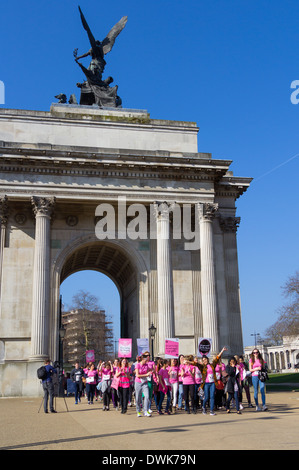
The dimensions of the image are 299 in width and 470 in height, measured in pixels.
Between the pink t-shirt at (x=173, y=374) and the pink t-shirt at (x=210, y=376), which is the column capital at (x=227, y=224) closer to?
the pink t-shirt at (x=173, y=374)

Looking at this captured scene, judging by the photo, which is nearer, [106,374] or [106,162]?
[106,374]

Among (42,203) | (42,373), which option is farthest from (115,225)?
(42,373)

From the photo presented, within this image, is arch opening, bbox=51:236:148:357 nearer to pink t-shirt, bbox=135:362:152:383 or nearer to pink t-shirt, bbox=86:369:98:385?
pink t-shirt, bbox=86:369:98:385

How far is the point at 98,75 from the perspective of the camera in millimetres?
40844

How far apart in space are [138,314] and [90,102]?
1682 centimetres

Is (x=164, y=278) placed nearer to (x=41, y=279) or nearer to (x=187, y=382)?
(x=41, y=279)

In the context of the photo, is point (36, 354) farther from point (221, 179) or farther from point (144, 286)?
point (221, 179)

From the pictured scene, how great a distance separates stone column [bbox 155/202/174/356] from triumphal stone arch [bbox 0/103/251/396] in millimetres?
64

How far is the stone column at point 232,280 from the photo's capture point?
3531cm

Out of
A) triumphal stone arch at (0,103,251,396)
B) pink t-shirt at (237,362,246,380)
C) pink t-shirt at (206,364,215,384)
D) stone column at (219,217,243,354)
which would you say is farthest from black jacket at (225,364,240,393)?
stone column at (219,217,243,354)

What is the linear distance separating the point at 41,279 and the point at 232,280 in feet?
43.8

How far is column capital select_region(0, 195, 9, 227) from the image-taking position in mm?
31531

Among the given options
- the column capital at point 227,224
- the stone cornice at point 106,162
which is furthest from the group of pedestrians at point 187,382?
the column capital at point 227,224

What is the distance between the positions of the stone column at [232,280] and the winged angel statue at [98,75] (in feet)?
41.5
